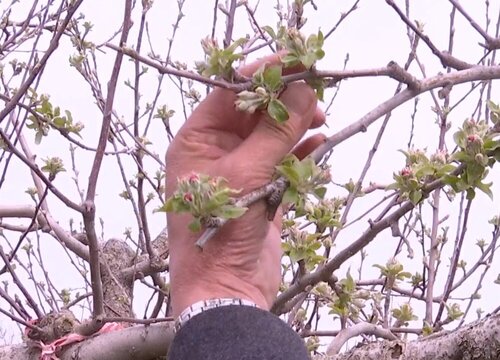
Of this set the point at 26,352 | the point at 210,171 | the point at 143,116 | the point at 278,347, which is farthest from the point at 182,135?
the point at 143,116

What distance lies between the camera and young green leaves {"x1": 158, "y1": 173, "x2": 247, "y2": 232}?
100 centimetres

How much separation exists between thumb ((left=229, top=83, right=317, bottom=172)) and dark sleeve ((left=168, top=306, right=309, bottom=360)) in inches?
8.7

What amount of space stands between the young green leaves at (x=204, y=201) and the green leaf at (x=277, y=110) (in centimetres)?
14

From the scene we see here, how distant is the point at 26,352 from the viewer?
1.80 meters

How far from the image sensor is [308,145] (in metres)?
1.23

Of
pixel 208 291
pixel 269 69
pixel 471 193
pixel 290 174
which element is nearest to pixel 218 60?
pixel 269 69

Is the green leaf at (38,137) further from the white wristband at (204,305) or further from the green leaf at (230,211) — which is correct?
the green leaf at (230,211)

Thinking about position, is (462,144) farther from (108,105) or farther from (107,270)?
(107,270)

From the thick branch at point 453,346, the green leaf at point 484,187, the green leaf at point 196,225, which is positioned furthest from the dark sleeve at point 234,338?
the green leaf at point 484,187

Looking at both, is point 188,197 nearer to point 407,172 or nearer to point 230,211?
point 230,211

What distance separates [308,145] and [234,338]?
0.33m

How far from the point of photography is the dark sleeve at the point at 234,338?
1095mm

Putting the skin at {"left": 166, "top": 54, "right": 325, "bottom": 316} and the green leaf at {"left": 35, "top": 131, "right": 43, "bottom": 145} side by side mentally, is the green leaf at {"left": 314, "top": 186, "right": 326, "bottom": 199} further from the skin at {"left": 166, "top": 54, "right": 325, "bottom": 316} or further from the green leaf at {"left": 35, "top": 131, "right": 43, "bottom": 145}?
the green leaf at {"left": 35, "top": 131, "right": 43, "bottom": 145}

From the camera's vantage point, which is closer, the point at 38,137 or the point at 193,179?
the point at 193,179
